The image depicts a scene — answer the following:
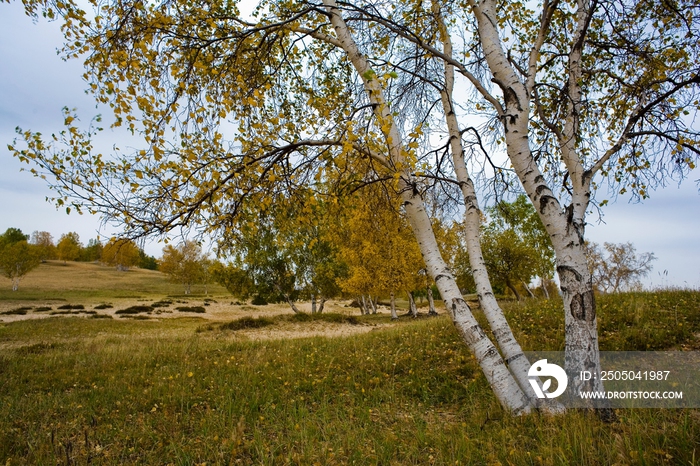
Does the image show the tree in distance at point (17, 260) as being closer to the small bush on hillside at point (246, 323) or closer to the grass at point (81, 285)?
the grass at point (81, 285)

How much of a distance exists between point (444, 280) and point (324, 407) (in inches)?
94.9

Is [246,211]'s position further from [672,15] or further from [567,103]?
[672,15]

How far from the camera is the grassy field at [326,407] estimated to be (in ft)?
9.91

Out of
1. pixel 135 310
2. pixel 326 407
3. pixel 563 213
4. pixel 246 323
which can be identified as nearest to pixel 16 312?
pixel 135 310

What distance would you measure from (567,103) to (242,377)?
7.30 metres

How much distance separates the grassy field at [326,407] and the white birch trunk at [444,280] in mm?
301

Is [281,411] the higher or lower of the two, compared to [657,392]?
lower

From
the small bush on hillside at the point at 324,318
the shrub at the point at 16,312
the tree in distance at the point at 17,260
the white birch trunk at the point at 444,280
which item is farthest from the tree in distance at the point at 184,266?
the white birch trunk at the point at 444,280

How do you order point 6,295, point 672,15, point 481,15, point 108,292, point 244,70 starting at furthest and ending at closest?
point 108,292
point 6,295
point 244,70
point 672,15
point 481,15

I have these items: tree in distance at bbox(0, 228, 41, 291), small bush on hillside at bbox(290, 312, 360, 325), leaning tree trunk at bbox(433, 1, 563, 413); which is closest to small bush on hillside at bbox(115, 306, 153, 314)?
small bush on hillside at bbox(290, 312, 360, 325)

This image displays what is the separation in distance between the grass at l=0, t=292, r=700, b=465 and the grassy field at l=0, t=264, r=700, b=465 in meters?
0.02

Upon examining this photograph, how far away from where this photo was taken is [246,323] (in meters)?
18.2

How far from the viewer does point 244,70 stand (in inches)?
215

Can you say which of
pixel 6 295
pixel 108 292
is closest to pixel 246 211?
pixel 6 295
